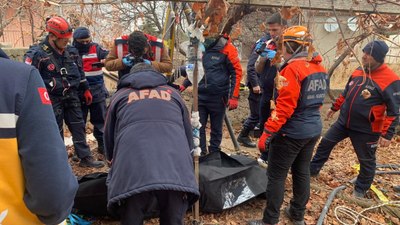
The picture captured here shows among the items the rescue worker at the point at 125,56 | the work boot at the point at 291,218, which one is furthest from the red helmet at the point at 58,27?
the work boot at the point at 291,218

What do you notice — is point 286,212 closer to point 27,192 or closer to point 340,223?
point 340,223

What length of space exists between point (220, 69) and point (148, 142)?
2.77 m

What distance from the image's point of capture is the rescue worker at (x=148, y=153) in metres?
2.22

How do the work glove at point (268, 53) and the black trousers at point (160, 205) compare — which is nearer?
the black trousers at point (160, 205)

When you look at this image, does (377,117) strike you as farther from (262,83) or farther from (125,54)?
(125,54)

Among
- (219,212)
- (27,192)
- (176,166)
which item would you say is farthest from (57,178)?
(219,212)

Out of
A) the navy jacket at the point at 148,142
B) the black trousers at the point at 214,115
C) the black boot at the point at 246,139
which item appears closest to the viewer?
the navy jacket at the point at 148,142

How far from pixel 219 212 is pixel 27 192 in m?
2.43

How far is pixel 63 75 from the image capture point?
13.8ft

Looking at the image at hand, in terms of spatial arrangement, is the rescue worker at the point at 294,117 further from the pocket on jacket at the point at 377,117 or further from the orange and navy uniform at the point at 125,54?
the orange and navy uniform at the point at 125,54

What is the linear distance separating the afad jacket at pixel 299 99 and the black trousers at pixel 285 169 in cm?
11

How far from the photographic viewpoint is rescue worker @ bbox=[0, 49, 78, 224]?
1.40 meters

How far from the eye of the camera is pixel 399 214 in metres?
4.12

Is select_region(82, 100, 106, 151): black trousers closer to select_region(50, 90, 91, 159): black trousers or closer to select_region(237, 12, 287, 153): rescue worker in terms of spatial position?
select_region(50, 90, 91, 159): black trousers
